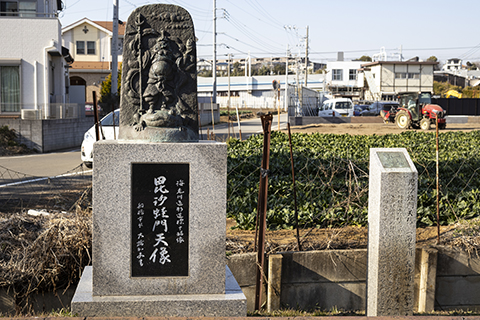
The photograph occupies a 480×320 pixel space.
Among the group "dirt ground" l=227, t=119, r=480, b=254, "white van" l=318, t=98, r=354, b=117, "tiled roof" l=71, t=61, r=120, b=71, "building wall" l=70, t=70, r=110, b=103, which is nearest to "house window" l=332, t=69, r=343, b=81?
"white van" l=318, t=98, r=354, b=117

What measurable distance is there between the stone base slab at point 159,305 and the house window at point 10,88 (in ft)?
60.0

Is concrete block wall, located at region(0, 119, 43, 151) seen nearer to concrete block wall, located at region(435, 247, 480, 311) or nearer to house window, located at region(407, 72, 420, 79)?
concrete block wall, located at region(435, 247, 480, 311)

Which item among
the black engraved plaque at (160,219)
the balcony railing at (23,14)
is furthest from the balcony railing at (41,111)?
the black engraved plaque at (160,219)

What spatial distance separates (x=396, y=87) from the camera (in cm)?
5684

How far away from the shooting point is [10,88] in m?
20.4

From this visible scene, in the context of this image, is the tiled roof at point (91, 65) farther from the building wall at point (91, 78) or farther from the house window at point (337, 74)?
the house window at point (337, 74)

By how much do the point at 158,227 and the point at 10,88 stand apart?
18.7 meters

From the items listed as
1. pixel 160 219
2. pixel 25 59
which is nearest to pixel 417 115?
pixel 25 59

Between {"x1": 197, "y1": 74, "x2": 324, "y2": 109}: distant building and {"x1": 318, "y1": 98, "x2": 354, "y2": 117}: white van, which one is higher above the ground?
{"x1": 197, "y1": 74, "x2": 324, "y2": 109}: distant building

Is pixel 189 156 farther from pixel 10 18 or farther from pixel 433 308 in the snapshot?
pixel 10 18

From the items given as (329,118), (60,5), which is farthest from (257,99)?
(60,5)

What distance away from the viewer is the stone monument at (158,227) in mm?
4199

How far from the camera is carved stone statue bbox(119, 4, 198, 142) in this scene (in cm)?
451

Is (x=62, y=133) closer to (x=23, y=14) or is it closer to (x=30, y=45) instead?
(x=30, y=45)
